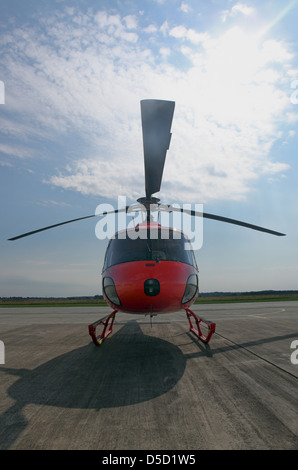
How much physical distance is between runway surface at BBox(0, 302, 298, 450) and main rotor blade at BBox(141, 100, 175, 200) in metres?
4.40

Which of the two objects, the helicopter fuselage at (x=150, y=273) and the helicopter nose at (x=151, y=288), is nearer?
the helicopter nose at (x=151, y=288)

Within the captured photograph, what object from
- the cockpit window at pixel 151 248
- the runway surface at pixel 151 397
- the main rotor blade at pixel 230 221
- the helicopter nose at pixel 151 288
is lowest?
the runway surface at pixel 151 397

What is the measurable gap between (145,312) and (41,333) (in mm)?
6610

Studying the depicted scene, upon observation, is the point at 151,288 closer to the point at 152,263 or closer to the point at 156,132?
the point at 152,263

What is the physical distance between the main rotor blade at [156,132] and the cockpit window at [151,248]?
1856 millimetres

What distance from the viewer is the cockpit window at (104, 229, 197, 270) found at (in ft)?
23.2

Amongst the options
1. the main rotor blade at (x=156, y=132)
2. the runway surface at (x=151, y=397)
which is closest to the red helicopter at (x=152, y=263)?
the main rotor blade at (x=156, y=132)

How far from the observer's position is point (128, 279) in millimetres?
6668

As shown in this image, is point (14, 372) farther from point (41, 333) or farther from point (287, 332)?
point (287, 332)

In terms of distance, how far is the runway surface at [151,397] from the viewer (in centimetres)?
321

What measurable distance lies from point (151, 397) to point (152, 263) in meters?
2.95

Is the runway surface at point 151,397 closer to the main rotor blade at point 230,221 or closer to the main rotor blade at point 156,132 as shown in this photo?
the main rotor blade at point 230,221

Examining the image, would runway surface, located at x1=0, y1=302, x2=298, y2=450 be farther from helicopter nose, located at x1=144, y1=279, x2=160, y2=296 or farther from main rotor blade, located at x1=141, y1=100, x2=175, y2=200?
main rotor blade, located at x1=141, y1=100, x2=175, y2=200
